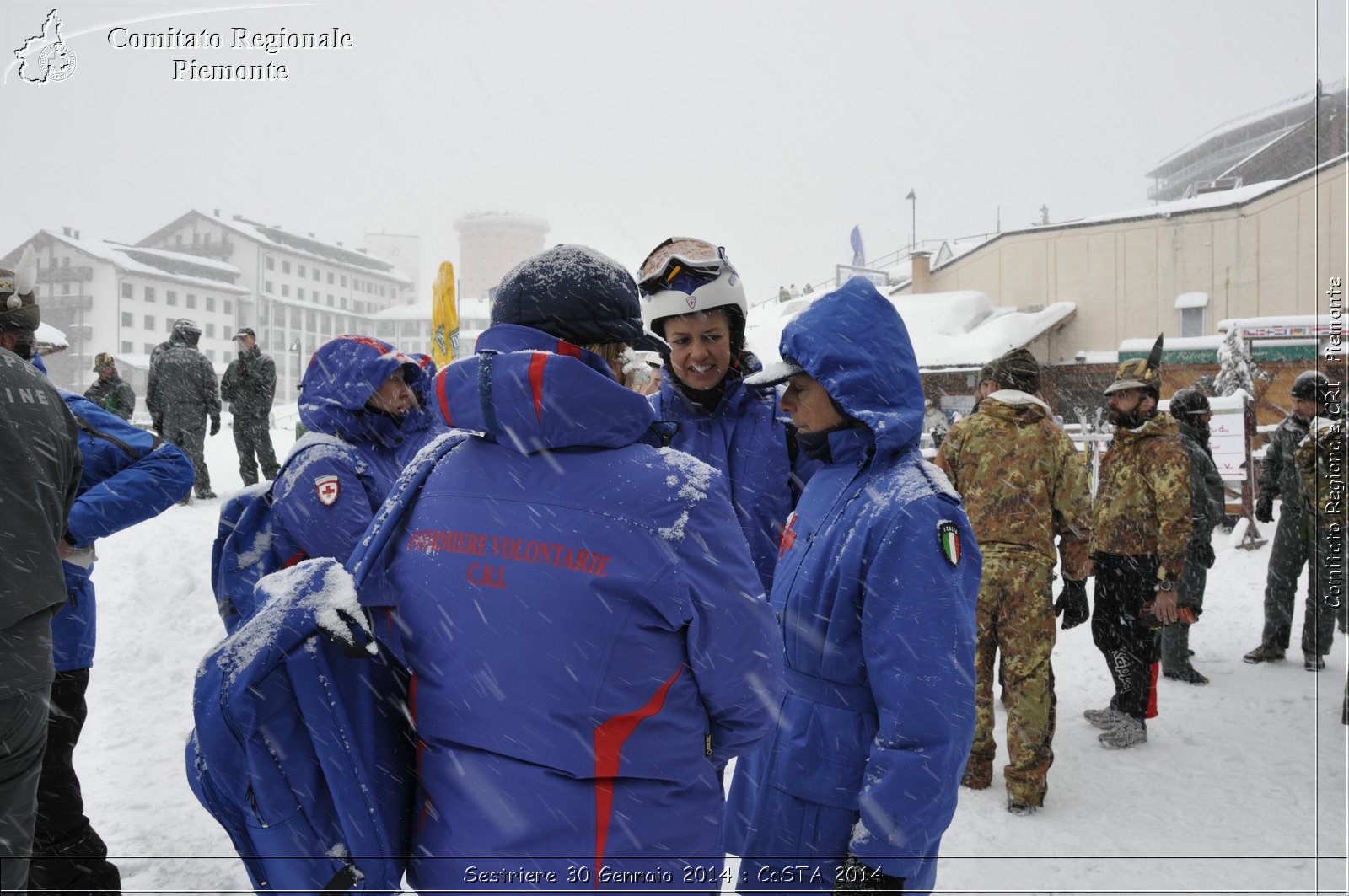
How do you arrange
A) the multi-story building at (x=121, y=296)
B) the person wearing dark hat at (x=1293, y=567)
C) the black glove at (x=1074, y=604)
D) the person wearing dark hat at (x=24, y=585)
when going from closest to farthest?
1. the person wearing dark hat at (x=24, y=585)
2. the black glove at (x=1074, y=604)
3. the person wearing dark hat at (x=1293, y=567)
4. the multi-story building at (x=121, y=296)

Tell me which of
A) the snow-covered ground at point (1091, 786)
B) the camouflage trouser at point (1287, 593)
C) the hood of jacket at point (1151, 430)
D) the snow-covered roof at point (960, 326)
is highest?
the snow-covered roof at point (960, 326)

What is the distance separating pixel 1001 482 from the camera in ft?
15.6

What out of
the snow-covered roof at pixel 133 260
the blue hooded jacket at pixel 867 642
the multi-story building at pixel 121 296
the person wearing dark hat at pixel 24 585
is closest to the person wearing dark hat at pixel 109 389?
the person wearing dark hat at pixel 24 585

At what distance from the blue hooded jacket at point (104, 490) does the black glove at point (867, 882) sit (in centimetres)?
263

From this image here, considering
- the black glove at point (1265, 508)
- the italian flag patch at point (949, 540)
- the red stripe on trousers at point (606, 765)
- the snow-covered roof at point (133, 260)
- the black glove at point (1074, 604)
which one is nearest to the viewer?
the red stripe on trousers at point (606, 765)

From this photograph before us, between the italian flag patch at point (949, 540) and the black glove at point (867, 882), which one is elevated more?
the italian flag patch at point (949, 540)

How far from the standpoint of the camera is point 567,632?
1356 mm

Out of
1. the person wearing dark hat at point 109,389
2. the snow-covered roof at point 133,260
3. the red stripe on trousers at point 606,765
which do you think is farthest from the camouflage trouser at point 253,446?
the snow-covered roof at point 133,260

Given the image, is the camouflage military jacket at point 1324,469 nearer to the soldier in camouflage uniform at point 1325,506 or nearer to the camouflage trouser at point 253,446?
the soldier in camouflage uniform at point 1325,506

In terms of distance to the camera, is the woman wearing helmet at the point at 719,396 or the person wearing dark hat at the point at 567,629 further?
the woman wearing helmet at the point at 719,396

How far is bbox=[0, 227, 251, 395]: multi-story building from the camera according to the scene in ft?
164

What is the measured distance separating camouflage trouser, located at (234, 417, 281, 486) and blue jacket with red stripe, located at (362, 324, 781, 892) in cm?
1045

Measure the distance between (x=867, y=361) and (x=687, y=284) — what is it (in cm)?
91

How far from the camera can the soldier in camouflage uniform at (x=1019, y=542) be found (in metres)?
4.46
